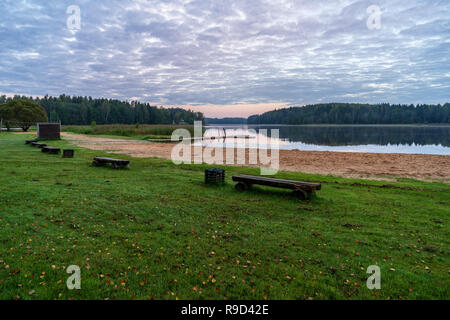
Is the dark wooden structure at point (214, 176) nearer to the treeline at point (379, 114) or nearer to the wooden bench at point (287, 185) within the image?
the wooden bench at point (287, 185)

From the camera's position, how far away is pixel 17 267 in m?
4.05

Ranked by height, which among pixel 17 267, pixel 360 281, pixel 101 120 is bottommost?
pixel 360 281

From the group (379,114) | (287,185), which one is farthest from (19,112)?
(379,114)

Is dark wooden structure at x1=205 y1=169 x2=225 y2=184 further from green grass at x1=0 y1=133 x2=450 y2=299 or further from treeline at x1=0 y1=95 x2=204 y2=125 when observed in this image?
treeline at x1=0 y1=95 x2=204 y2=125

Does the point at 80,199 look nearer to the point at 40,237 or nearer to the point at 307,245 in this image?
the point at 40,237

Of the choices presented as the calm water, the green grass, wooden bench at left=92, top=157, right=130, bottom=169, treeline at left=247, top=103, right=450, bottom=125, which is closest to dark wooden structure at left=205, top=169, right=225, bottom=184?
the green grass

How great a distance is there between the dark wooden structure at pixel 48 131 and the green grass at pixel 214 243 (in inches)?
1072

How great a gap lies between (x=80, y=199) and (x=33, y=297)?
463cm

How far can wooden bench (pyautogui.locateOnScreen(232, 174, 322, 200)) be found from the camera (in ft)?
29.0

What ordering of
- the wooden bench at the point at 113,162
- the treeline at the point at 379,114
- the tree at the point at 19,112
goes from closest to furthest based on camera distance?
the wooden bench at the point at 113,162, the tree at the point at 19,112, the treeline at the point at 379,114

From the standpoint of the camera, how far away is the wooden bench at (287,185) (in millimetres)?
8852

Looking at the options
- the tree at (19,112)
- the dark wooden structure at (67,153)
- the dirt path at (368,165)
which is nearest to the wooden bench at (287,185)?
the dirt path at (368,165)

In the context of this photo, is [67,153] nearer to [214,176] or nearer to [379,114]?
[214,176]

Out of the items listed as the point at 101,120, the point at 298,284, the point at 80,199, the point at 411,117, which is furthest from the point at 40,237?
the point at 411,117
